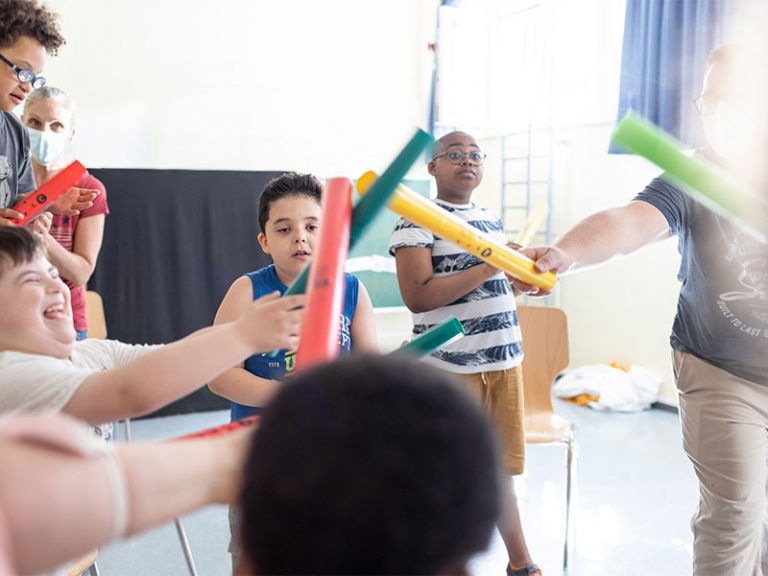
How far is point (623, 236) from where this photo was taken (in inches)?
63.4

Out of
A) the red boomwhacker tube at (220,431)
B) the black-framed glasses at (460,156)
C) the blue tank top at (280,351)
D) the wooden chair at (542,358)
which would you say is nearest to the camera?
the red boomwhacker tube at (220,431)

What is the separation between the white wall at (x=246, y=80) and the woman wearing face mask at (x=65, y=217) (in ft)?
6.41

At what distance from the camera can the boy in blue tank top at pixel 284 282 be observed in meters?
1.42

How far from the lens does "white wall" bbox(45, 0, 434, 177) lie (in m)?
4.28

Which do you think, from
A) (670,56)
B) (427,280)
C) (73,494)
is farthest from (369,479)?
(670,56)

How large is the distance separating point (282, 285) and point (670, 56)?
3.17 metres

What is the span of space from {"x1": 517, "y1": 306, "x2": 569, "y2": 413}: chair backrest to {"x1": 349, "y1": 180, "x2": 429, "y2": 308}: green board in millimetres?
2212

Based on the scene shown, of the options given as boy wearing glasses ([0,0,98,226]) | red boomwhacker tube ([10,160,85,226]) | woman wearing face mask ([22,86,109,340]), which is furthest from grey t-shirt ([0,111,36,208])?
red boomwhacker tube ([10,160,85,226])

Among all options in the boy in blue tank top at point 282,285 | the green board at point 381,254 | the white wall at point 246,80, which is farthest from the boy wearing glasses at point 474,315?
the white wall at point 246,80

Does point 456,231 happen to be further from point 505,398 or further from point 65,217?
point 65,217

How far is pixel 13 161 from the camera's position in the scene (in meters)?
1.80

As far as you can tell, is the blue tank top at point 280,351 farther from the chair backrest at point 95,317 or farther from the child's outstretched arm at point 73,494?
the chair backrest at point 95,317

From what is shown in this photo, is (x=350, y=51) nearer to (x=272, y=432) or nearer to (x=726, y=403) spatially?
(x=726, y=403)

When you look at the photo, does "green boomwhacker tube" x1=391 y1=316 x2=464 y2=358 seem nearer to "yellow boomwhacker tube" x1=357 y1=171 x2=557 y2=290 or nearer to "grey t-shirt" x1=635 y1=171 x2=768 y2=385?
"yellow boomwhacker tube" x1=357 y1=171 x2=557 y2=290
